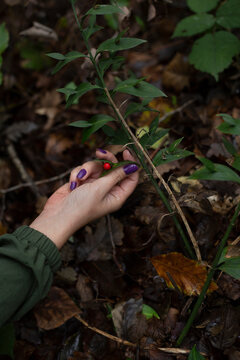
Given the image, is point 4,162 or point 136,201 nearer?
point 136,201

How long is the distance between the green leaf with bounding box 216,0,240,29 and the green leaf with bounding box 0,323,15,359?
85.2 inches

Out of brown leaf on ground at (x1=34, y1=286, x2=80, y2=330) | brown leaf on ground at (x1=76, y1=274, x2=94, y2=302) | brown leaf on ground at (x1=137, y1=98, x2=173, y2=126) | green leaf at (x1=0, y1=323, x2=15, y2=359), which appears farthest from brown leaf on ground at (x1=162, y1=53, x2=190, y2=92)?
green leaf at (x1=0, y1=323, x2=15, y2=359)

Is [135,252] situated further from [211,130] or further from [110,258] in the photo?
[211,130]

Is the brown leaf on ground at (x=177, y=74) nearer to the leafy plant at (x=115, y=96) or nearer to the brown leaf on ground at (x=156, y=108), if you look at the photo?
the brown leaf on ground at (x=156, y=108)

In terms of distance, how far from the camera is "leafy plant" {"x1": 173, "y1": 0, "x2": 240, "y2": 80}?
1961 millimetres

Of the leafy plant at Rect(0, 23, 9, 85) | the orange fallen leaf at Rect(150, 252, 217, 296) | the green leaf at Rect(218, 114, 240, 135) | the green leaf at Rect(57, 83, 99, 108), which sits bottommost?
the orange fallen leaf at Rect(150, 252, 217, 296)

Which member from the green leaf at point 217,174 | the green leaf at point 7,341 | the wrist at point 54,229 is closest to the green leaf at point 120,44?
the green leaf at point 217,174

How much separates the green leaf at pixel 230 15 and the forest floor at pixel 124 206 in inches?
14.0

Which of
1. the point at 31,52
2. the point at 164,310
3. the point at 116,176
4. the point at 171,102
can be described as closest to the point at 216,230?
the point at 164,310

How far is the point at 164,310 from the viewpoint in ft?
4.77

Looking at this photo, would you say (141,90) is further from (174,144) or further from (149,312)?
(149,312)

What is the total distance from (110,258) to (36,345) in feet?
1.94

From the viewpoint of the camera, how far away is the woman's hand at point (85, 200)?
1.40 metres

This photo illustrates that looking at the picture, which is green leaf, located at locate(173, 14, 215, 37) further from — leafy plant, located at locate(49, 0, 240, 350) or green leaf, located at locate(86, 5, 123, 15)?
green leaf, located at locate(86, 5, 123, 15)
